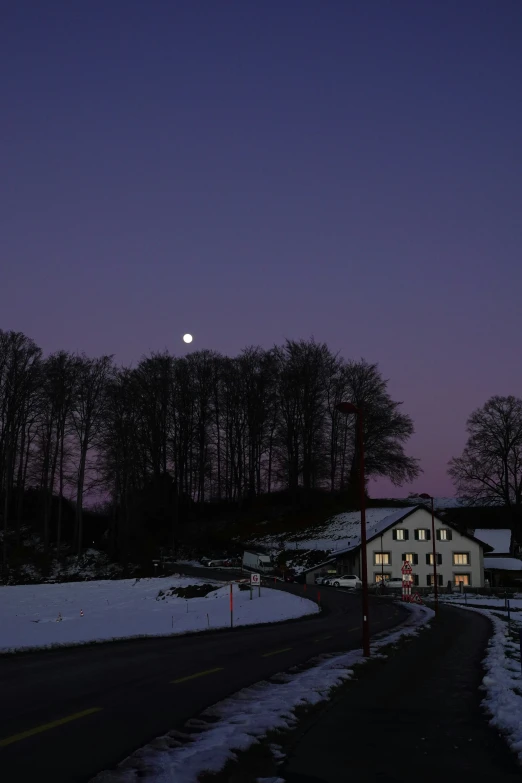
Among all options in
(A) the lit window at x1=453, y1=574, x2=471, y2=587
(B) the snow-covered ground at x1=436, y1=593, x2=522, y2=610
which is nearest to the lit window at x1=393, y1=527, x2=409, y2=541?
(A) the lit window at x1=453, y1=574, x2=471, y2=587

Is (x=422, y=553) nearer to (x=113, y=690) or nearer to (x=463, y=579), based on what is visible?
(x=463, y=579)

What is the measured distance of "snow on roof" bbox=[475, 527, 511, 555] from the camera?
8691cm

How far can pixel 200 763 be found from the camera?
7918 mm

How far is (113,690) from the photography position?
13359 mm

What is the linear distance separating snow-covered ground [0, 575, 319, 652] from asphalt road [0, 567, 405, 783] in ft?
12.4

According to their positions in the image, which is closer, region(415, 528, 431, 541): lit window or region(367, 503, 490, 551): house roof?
region(367, 503, 490, 551): house roof

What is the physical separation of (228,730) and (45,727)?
102 inches

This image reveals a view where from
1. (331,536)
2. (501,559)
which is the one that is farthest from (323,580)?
(501,559)

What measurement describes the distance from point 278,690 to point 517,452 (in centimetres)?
7264

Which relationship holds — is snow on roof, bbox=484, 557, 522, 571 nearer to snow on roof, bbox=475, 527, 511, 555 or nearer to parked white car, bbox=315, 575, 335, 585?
snow on roof, bbox=475, 527, 511, 555

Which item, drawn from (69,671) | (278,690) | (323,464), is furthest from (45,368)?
(278,690)

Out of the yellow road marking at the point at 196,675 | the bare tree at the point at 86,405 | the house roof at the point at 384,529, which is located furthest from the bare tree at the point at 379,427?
the yellow road marking at the point at 196,675

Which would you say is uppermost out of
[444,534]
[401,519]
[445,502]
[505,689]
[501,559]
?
[445,502]

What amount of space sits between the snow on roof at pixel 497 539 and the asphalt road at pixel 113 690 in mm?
65672
